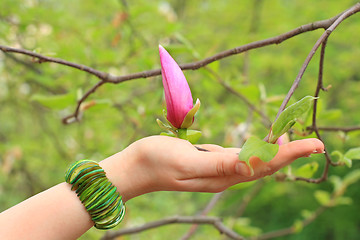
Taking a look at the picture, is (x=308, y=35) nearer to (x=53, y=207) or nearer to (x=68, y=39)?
(x=68, y=39)

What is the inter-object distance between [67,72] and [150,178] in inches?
60.3

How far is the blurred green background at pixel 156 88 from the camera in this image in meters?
1.40

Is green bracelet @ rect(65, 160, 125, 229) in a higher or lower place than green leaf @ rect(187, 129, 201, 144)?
lower

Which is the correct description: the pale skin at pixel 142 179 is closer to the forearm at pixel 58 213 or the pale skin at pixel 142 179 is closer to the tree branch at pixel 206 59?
the forearm at pixel 58 213

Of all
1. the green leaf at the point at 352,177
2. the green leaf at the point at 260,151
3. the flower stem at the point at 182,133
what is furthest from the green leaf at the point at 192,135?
the green leaf at the point at 352,177

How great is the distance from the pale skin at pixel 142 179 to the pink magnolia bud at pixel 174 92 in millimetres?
37

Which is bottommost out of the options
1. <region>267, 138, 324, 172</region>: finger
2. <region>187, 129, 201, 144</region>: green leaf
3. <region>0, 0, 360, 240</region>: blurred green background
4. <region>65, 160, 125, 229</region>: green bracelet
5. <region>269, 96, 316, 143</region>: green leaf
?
<region>0, 0, 360, 240</region>: blurred green background

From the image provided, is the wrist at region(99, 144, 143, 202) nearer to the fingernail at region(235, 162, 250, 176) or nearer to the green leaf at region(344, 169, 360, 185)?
the fingernail at region(235, 162, 250, 176)

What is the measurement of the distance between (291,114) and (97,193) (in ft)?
0.94

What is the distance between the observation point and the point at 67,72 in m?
1.88

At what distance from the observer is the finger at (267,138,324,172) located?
39 centimetres

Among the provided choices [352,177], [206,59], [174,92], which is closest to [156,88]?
[352,177]

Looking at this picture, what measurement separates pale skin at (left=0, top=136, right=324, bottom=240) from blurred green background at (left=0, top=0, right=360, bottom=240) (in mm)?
322

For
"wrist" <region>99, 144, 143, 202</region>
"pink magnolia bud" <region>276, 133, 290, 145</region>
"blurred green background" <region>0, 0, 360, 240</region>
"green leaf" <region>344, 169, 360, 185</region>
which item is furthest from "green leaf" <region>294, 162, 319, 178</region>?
"green leaf" <region>344, 169, 360, 185</region>
